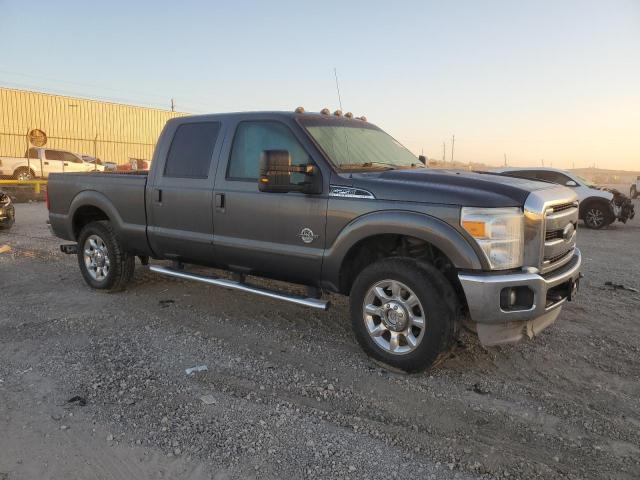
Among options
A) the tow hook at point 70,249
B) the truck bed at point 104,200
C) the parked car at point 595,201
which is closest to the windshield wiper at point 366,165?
the truck bed at point 104,200

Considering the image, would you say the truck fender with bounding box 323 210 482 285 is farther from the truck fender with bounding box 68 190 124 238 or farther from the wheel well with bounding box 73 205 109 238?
the wheel well with bounding box 73 205 109 238

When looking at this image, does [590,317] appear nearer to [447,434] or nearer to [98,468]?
[447,434]

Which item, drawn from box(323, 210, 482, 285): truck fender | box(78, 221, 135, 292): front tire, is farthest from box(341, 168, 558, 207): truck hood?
box(78, 221, 135, 292): front tire

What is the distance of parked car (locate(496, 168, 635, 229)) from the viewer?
12.8 meters

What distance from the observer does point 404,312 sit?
383 cm

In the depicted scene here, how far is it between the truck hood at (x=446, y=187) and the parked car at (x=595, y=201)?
31.1 feet

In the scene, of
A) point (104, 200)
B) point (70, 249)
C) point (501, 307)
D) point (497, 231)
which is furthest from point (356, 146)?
point (70, 249)

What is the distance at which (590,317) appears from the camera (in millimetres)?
5262

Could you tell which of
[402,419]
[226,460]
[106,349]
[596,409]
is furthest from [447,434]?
[106,349]

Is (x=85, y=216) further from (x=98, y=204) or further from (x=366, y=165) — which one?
(x=366, y=165)

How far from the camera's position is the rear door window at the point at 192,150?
507 centimetres

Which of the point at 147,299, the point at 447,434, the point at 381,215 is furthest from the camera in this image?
the point at 147,299

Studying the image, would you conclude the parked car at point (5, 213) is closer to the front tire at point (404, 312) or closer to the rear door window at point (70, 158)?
the front tire at point (404, 312)

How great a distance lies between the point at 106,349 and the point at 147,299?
163 cm
